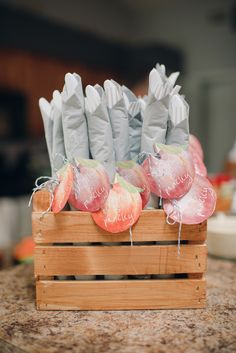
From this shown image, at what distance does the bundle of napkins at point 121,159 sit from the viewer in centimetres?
82

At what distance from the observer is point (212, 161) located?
18.4 ft

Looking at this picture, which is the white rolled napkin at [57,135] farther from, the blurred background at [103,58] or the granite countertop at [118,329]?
the blurred background at [103,58]

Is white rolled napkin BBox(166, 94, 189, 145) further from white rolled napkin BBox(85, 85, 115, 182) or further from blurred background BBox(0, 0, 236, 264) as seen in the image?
blurred background BBox(0, 0, 236, 264)

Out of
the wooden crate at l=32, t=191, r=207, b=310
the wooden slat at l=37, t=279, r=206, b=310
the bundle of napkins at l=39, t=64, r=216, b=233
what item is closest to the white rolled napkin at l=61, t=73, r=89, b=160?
the bundle of napkins at l=39, t=64, r=216, b=233

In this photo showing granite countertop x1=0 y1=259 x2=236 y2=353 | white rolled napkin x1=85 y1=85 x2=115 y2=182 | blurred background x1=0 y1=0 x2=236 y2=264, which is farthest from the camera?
blurred background x1=0 y1=0 x2=236 y2=264

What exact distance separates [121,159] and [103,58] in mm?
4555

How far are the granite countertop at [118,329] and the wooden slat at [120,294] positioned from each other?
0.02 metres

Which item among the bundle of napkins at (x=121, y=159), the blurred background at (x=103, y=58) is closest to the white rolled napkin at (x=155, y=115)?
the bundle of napkins at (x=121, y=159)

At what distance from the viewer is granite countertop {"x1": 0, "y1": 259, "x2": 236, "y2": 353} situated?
0.72m

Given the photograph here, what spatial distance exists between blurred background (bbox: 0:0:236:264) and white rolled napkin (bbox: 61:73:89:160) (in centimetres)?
279

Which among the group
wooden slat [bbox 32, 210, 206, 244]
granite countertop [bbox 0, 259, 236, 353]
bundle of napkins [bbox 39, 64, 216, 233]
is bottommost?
granite countertop [bbox 0, 259, 236, 353]

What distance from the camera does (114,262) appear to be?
2.81 ft

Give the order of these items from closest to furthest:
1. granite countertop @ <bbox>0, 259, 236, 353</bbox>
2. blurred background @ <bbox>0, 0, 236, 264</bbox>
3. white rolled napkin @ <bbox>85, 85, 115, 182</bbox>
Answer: granite countertop @ <bbox>0, 259, 236, 353</bbox> < white rolled napkin @ <bbox>85, 85, 115, 182</bbox> < blurred background @ <bbox>0, 0, 236, 264</bbox>

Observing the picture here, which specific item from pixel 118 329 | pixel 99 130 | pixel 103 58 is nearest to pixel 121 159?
pixel 99 130
